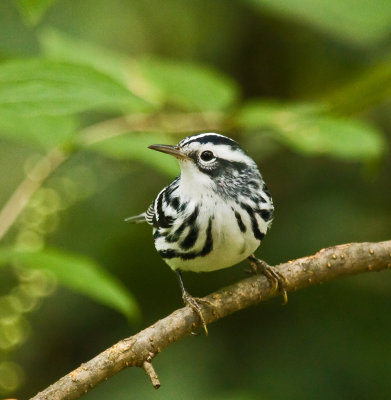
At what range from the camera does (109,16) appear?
5.87 metres

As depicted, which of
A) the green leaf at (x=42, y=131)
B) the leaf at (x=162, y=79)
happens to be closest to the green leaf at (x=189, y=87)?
the leaf at (x=162, y=79)

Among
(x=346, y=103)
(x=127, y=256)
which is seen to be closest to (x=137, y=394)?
(x=127, y=256)

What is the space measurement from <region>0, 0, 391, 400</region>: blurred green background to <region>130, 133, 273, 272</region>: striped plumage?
195mm

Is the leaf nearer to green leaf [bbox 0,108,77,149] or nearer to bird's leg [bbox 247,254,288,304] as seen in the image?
green leaf [bbox 0,108,77,149]

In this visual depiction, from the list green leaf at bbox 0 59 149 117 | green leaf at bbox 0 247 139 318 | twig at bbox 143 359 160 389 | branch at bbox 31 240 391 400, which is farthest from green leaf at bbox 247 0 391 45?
twig at bbox 143 359 160 389

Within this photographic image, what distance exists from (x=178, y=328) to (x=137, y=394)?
200cm

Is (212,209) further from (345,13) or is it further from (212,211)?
(345,13)

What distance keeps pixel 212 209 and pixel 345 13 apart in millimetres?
1300

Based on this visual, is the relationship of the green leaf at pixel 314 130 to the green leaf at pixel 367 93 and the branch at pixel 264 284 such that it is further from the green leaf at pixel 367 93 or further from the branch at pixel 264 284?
the branch at pixel 264 284

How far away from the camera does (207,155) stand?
10.2ft

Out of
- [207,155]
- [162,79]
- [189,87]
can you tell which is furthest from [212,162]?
[162,79]

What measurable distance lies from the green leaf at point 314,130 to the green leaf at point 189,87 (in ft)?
0.45

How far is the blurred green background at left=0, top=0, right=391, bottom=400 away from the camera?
11.5 feet

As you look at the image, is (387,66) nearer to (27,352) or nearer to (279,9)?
(279,9)
